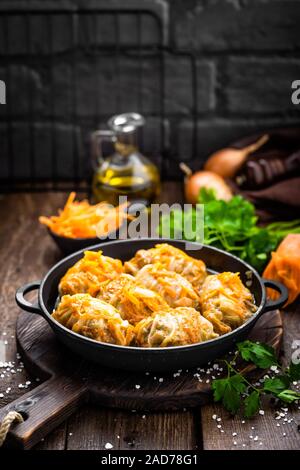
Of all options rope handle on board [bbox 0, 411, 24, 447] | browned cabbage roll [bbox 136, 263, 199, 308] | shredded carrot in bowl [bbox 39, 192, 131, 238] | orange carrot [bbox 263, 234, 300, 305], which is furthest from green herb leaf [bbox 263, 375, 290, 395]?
shredded carrot in bowl [bbox 39, 192, 131, 238]

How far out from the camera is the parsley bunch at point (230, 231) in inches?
89.9

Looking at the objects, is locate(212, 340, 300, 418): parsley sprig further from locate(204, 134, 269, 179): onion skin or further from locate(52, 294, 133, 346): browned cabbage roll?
locate(204, 134, 269, 179): onion skin

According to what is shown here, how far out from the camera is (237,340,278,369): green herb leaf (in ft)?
5.92

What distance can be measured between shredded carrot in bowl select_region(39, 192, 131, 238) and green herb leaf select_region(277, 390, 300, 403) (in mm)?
846

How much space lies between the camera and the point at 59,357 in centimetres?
187

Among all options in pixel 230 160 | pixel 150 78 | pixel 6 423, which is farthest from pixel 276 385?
pixel 150 78

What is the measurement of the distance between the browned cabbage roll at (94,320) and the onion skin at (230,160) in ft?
3.95

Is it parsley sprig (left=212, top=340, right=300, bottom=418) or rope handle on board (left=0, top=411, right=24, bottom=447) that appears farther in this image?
parsley sprig (left=212, top=340, right=300, bottom=418)

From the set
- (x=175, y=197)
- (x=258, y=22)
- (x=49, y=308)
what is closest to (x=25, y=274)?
(x=49, y=308)

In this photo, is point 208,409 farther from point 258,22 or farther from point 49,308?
point 258,22

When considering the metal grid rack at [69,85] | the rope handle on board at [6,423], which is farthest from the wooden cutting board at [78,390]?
the metal grid rack at [69,85]

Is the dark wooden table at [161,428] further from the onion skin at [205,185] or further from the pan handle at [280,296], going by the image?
the onion skin at [205,185]

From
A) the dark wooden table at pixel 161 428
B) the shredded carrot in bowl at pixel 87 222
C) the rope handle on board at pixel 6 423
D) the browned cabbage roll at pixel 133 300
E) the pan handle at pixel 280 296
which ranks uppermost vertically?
the browned cabbage roll at pixel 133 300
